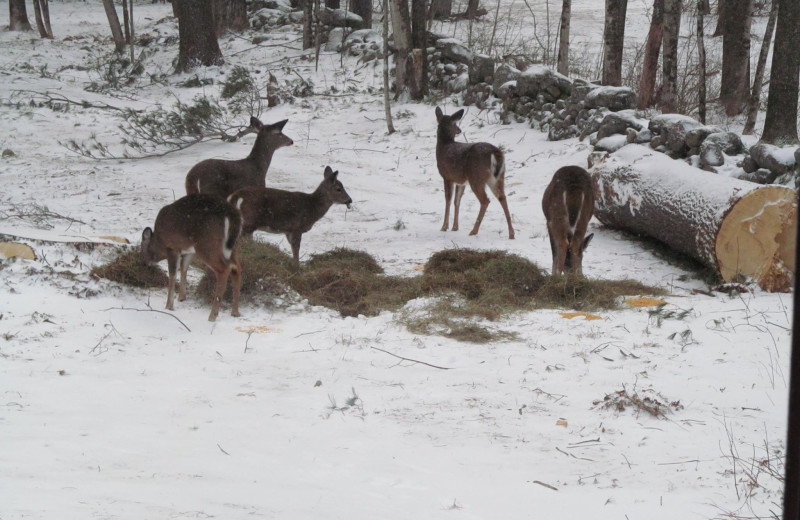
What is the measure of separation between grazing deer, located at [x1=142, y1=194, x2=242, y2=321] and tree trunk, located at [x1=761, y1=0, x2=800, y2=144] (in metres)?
9.45

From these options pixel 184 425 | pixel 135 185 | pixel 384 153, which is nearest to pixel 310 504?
pixel 184 425

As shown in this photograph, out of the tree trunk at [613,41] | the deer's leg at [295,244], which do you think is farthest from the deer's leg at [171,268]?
the tree trunk at [613,41]

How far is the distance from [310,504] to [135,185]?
953 centimetres

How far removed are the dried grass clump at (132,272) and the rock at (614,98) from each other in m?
8.99

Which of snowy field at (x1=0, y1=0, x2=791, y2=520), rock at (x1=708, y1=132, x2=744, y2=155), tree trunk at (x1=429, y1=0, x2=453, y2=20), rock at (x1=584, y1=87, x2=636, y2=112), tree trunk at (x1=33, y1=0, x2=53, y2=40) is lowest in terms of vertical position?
snowy field at (x1=0, y1=0, x2=791, y2=520)

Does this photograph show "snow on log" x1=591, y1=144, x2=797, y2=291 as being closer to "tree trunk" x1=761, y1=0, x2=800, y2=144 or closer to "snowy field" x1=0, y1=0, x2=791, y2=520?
"snowy field" x1=0, y1=0, x2=791, y2=520

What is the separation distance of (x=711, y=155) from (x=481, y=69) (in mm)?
7516

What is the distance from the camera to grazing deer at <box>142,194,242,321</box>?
684 centimetres

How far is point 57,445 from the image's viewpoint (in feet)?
13.9

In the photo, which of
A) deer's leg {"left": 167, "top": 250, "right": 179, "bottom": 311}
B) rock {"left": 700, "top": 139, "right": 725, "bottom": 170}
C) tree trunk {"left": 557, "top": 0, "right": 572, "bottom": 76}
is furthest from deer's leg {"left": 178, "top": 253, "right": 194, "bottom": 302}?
tree trunk {"left": 557, "top": 0, "right": 572, "bottom": 76}

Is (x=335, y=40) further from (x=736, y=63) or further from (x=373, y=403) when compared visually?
(x=373, y=403)

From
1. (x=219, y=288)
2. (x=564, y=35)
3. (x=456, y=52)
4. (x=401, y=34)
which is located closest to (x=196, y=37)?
(x=401, y=34)

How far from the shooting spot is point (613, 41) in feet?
50.9

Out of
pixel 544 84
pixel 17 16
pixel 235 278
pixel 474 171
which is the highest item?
pixel 17 16
